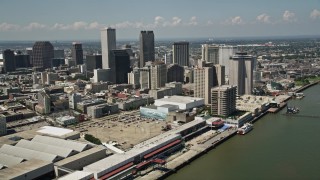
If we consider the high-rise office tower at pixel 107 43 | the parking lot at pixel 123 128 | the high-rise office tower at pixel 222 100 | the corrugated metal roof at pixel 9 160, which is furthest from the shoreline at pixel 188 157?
the high-rise office tower at pixel 107 43

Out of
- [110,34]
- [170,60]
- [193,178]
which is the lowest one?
[193,178]

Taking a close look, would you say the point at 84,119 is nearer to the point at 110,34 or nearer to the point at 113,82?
the point at 113,82

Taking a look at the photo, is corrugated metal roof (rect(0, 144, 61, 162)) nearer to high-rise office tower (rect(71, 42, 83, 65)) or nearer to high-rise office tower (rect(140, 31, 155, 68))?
high-rise office tower (rect(140, 31, 155, 68))

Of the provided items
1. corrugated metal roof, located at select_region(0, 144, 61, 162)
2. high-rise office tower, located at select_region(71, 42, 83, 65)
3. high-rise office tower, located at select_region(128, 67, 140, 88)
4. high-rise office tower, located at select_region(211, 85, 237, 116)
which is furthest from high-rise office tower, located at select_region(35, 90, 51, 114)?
high-rise office tower, located at select_region(71, 42, 83, 65)

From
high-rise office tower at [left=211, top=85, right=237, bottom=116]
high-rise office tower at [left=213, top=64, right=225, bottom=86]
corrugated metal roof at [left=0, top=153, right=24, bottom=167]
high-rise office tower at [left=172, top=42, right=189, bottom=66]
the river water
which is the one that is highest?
high-rise office tower at [left=172, top=42, right=189, bottom=66]

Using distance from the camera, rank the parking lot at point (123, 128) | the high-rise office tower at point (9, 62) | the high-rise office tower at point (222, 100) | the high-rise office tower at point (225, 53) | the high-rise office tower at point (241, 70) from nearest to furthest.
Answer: the parking lot at point (123, 128)
the high-rise office tower at point (222, 100)
the high-rise office tower at point (241, 70)
the high-rise office tower at point (225, 53)
the high-rise office tower at point (9, 62)

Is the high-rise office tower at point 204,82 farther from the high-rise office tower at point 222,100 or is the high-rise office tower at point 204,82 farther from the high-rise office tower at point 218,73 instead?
the high-rise office tower at point 222,100

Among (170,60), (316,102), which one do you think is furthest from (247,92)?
(170,60)
